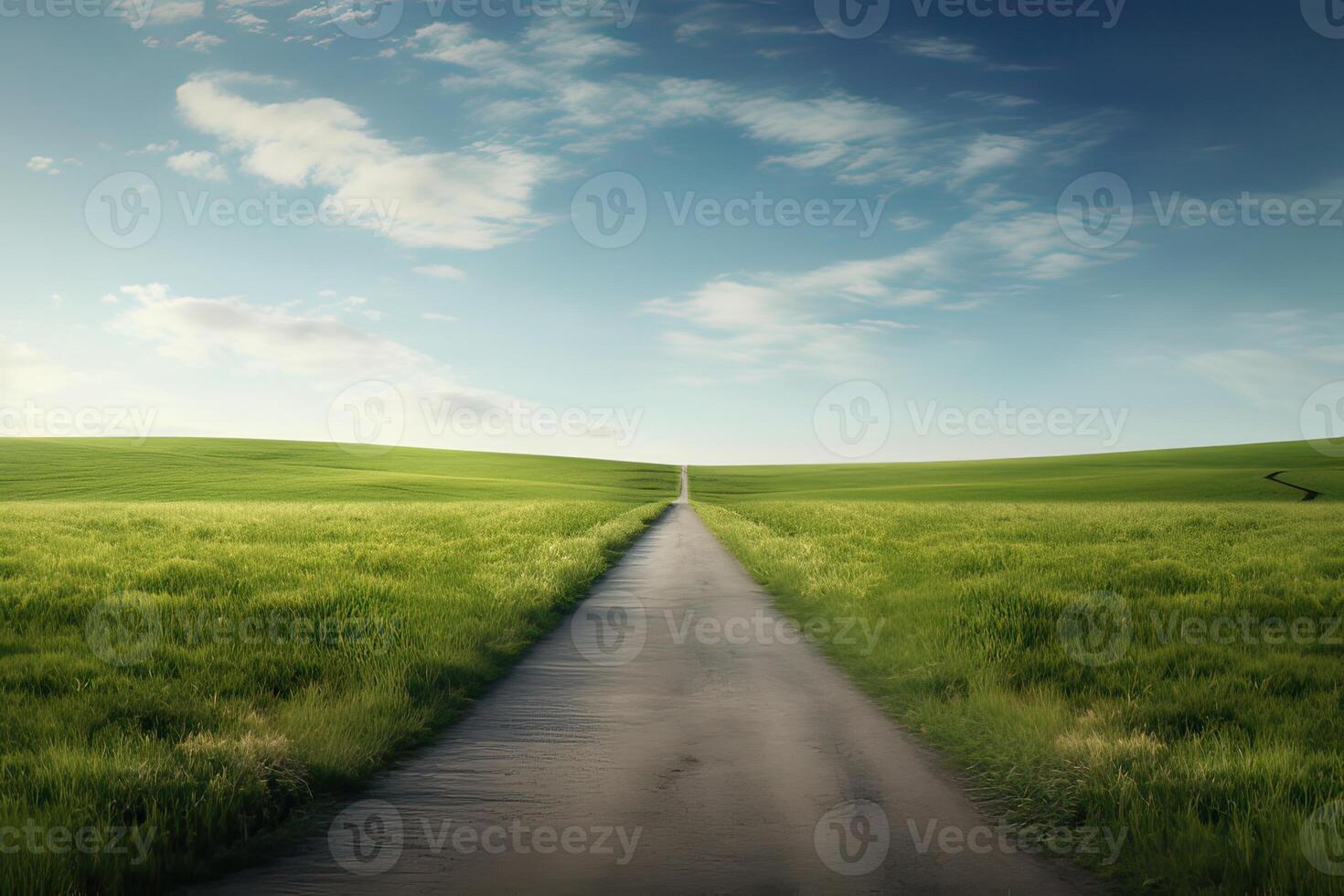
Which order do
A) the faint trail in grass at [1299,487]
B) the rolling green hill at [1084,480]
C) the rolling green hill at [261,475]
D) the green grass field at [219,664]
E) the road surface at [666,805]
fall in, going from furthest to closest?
1. the rolling green hill at [1084,480]
2. the rolling green hill at [261,475]
3. the faint trail in grass at [1299,487]
4. the green grass field at [219,664]
5. the road surface at [666,805]

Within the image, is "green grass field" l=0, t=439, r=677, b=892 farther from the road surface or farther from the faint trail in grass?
the faint trail in grass

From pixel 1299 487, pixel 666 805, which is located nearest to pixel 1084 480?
pixel 1299 487

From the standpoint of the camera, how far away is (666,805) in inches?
208

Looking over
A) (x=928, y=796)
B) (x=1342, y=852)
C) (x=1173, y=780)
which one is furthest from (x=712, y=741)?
(x=1342, y=852)

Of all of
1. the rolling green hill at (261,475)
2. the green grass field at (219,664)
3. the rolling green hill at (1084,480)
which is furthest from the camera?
the rolling green hill at (1084,480)

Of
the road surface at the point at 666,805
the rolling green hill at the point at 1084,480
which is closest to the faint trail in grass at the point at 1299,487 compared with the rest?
the rolling green hill at the point at 1084,480

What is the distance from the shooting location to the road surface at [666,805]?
438 cm

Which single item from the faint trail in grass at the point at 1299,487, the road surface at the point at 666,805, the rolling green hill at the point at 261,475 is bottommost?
the faint trail in grass at the point at 1299,487

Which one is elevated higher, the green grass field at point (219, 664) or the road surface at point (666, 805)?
the green grass field at point (219, 664)

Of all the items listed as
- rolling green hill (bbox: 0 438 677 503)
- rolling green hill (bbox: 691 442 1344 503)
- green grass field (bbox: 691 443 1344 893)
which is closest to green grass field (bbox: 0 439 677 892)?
green grass field (bbox: 691 443 1344 893)

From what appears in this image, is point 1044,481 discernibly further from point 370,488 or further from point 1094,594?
point 1094,594

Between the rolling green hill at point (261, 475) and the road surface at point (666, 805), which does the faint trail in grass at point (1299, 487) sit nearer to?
the rolling green hill at point (261, 475)

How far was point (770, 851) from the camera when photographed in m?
4.65

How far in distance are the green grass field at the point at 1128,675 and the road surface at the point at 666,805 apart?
25.8 inches
